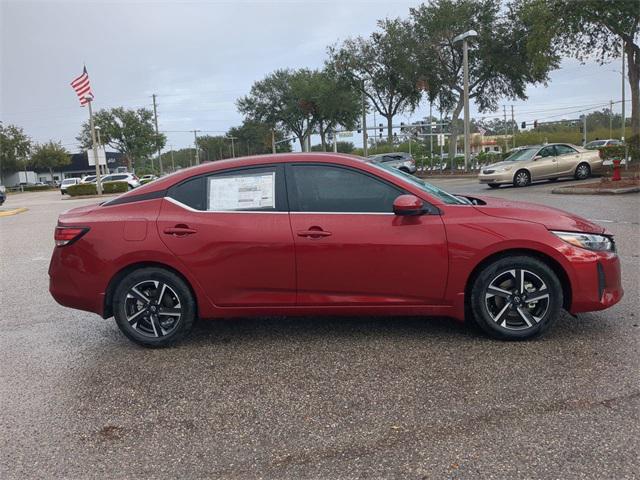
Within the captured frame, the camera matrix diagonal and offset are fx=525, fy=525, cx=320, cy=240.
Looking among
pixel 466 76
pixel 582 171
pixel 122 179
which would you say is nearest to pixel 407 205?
pixel 582 171

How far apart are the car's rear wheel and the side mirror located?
18.0 meters

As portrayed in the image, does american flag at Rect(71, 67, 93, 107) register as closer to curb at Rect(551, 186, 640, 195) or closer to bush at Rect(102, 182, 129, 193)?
bush at Rect(102, 182, 129, 193)

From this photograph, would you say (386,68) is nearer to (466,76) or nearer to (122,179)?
(466,76)

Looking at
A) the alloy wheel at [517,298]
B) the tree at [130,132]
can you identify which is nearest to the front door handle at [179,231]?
the alloy wheel at [517,298]

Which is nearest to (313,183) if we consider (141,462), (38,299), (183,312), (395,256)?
(395,256)

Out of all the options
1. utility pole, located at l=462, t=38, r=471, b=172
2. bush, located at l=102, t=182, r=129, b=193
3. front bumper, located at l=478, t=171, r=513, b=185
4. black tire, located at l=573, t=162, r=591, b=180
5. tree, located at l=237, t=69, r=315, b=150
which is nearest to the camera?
front bumper, located at l=478, t=171, r=513, b=185

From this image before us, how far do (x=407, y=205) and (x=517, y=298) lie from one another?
44.3 inches

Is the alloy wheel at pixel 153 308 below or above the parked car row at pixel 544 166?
below

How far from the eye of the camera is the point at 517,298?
13.4 ft

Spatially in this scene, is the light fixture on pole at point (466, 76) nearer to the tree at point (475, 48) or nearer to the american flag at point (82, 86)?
the tree at point (475, 48)

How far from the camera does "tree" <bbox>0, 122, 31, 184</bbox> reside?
2613 inches

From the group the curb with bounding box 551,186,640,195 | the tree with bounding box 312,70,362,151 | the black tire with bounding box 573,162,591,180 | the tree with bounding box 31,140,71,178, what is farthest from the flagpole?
the tree with bounding box 31,140,71,178

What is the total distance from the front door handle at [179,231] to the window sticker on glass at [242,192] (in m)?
0.25

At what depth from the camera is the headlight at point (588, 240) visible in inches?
159
